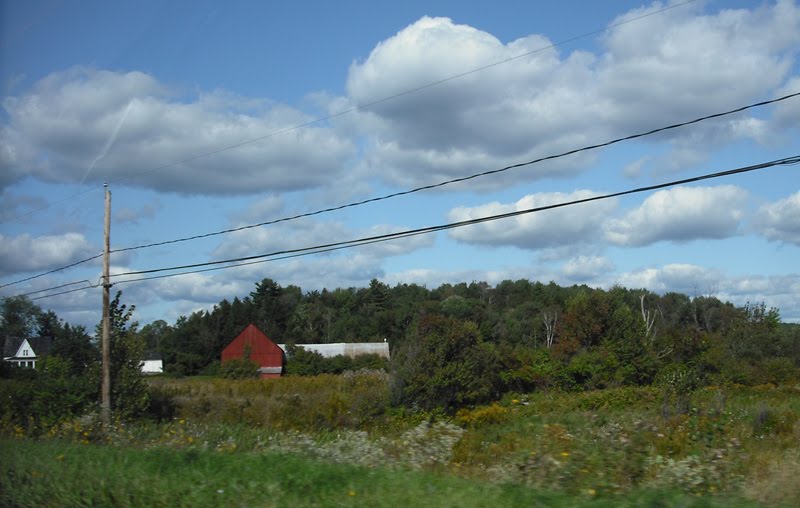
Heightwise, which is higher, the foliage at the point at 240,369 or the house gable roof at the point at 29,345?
the house gable roof at the point at 29,345

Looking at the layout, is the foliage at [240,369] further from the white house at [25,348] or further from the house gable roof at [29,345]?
the white house at [25,348]

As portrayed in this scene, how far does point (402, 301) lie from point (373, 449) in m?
89.6

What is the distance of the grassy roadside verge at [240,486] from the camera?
6797 millimetres

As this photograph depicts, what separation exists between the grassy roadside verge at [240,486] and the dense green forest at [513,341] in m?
20.3

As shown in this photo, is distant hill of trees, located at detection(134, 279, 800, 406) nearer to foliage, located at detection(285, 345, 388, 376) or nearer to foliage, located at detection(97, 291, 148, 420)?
foliage, located at detection(97, 291, 148, 420)

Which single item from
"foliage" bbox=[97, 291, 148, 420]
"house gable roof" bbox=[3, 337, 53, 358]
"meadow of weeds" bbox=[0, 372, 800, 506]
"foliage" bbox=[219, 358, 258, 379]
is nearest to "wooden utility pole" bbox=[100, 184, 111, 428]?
"foliage" bbox=[97, 291, 148, 420]

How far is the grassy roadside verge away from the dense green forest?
20274mm

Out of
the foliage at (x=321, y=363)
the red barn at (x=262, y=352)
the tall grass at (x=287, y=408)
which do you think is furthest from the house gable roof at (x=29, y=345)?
the tall grass at (x=287, y=408)

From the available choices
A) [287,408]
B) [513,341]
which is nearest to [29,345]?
[513,341]

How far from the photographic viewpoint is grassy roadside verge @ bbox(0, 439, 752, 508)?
6.80m

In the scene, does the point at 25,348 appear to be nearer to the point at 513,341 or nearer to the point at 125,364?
the point at 513,341

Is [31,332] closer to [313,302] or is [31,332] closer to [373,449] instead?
[313,302]

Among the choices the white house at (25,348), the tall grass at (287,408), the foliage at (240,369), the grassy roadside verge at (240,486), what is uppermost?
the white house at (25,348)

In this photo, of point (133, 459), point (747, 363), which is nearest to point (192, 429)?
point (133, 459)
